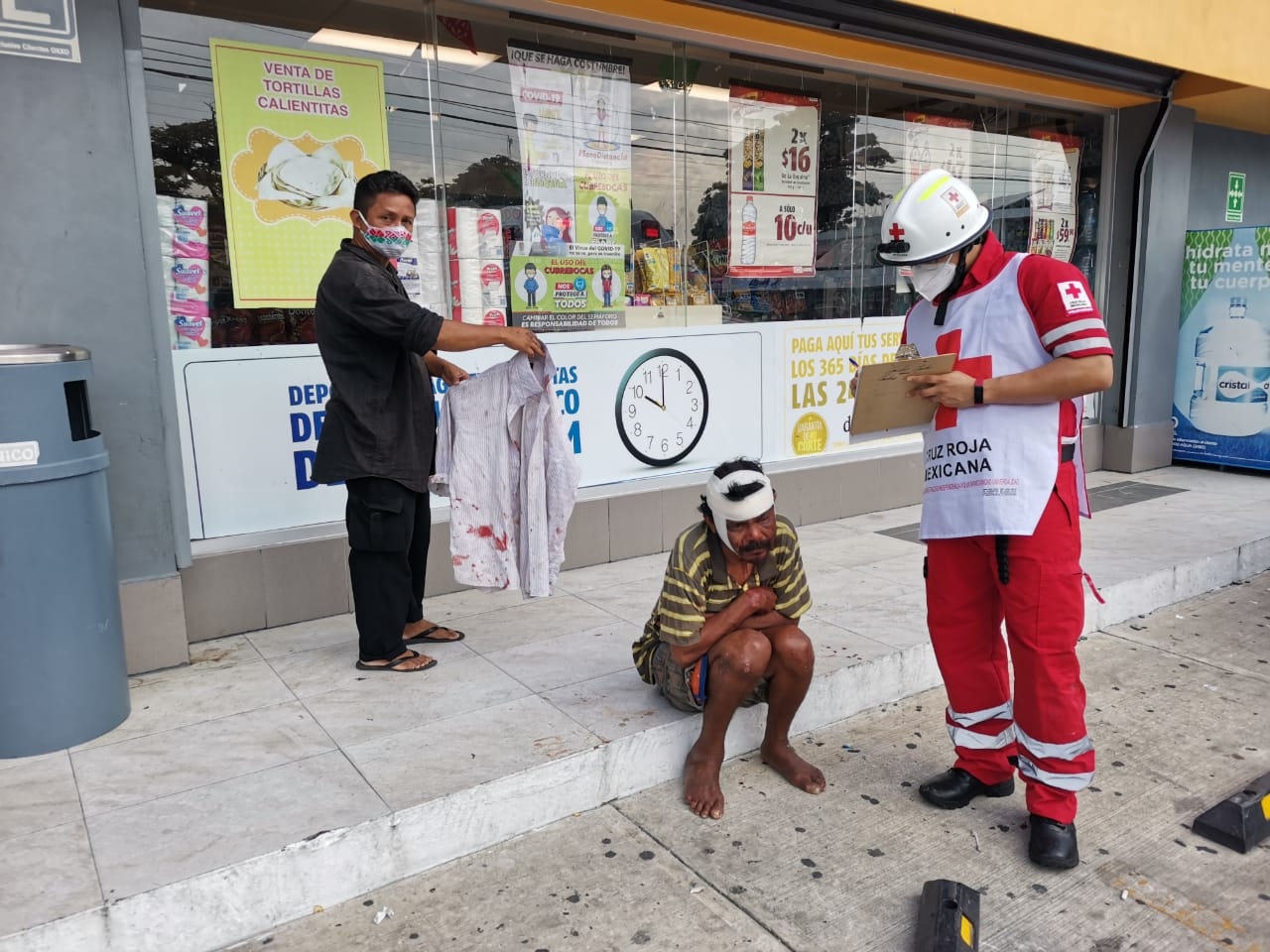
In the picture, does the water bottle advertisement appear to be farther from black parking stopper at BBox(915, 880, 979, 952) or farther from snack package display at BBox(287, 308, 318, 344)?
snack package display at BBox(287, 308, 318, 344)

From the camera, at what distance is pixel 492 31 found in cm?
502

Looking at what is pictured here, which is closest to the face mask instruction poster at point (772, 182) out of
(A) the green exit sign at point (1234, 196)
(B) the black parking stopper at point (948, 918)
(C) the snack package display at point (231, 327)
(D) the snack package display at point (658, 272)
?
(D) the snack package display at point (658, 272)

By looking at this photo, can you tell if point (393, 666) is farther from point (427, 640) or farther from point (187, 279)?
point (187, 279)

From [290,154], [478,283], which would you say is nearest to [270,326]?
[290,154]

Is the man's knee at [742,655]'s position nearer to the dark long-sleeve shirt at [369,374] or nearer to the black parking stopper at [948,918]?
the black parking stopper at [948,918]

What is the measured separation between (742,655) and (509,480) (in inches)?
48.5

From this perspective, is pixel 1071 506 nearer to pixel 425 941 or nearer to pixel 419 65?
pixel 425 941

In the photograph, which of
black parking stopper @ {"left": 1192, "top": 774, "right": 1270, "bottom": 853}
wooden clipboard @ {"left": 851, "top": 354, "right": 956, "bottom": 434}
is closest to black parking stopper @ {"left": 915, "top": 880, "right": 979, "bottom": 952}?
black parking stopper @ {"left": 1192, "top": 774, "right": 1270, "bottom": 853}

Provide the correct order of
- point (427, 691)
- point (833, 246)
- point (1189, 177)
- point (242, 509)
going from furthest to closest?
point (1189, 177) < point (833, 246) < point (242, 509) < point (427, 691)

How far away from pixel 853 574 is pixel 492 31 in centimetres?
351

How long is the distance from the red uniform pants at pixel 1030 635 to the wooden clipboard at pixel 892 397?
414mm

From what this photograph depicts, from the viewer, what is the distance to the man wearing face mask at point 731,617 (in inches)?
117

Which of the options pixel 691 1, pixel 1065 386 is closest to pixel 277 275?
pixel 691 1

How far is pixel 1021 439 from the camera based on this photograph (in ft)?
9.02
